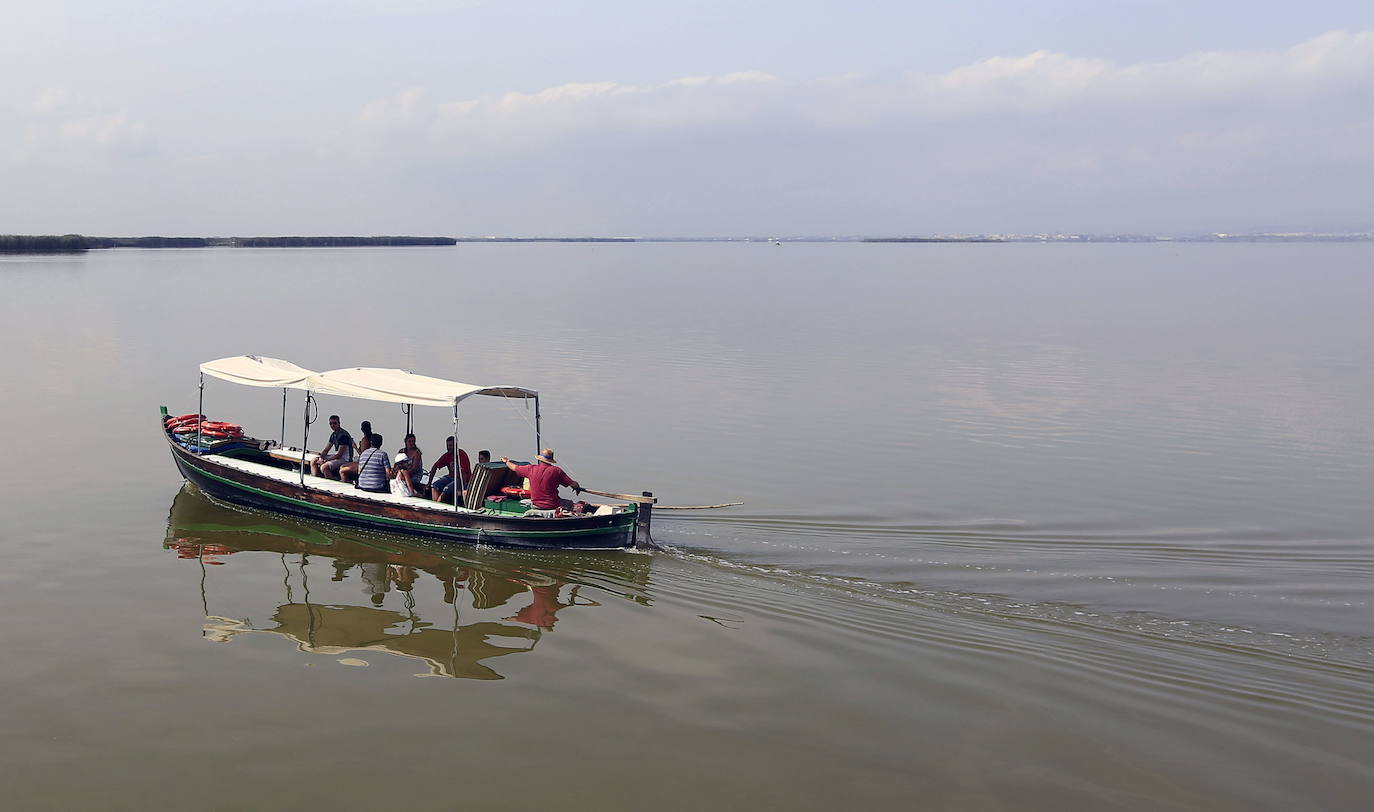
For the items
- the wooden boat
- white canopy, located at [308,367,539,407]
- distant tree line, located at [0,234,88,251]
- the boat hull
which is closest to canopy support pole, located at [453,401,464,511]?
the wooden boat

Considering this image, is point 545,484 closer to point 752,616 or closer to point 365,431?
point 365,431

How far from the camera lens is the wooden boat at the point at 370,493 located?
18219 millimetres

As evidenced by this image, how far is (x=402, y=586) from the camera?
17031mm

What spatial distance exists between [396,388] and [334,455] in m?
2.62

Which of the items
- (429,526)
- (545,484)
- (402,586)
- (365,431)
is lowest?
(402,586)

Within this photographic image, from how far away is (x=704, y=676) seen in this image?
43.1 ft

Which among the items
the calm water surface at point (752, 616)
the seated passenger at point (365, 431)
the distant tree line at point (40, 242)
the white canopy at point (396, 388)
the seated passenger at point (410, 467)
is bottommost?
the calm water surface at point (752, 616)

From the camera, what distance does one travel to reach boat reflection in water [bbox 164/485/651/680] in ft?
47.4

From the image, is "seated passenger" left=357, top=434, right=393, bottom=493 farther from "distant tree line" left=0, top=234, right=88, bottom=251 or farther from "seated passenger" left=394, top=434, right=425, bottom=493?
"distant tree line" left=0, top=234, right=88, bottom=251

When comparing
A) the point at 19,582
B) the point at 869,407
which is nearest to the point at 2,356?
the point at 19,582

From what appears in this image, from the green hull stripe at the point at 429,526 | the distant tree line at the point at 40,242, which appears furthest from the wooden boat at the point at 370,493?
the distant tree line at the point at 40,242

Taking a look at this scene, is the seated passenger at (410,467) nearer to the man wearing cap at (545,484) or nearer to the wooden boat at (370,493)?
the wooden boat at (370,493)

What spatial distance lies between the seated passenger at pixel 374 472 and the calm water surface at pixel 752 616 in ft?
3.72

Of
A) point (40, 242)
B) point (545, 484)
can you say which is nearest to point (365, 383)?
point (545, 484)
